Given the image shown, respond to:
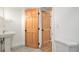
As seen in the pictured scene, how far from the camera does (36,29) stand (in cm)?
126

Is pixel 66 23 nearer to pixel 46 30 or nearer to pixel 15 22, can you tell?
pixel 46 30

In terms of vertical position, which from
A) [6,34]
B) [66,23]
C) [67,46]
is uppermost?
[66,23]

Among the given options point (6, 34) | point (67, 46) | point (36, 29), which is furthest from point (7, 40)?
point (67, 46)

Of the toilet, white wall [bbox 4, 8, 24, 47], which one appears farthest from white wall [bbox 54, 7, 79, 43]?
white wall [bbox 4, 8, 24, 47]

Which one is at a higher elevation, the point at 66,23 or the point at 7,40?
the point at 66,23

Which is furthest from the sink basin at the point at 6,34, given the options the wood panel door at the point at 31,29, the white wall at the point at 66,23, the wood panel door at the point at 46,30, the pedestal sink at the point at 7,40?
the white wall at the point at 66,23

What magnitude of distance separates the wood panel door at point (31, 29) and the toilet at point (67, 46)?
10.2 inches

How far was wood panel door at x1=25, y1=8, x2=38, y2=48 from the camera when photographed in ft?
4.08

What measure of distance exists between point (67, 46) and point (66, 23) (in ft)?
0.83

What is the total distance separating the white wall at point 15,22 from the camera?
1.19 metres

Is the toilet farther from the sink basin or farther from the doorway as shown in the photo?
the sink basin

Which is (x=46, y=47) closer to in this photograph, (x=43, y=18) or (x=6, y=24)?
(x=43, y=18)
